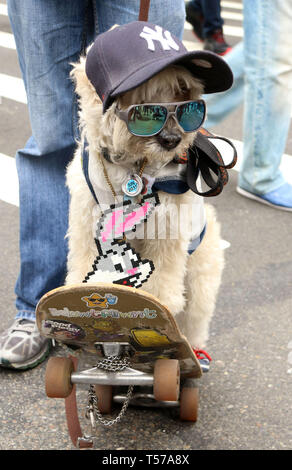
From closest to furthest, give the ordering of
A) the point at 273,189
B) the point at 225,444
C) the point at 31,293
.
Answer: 1. the point at 225,444
2. the point at 31,293
3. the point at 273,189

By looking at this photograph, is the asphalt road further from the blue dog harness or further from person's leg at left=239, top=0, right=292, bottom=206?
the blue dog harness

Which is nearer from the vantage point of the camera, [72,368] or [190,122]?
[190,122]

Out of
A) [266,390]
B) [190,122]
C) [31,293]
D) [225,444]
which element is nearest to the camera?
[190,122]

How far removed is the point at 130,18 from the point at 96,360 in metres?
1.19

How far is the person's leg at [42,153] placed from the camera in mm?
2395

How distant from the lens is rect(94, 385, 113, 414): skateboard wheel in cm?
226

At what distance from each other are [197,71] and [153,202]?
1.41 ft

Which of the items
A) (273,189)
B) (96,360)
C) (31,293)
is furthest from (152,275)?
(273,189)

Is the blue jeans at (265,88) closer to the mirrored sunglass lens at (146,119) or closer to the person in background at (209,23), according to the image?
the mirrored sunglass lens at (146,119)

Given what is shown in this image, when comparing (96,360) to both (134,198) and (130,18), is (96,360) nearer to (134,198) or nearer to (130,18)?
(134,198)

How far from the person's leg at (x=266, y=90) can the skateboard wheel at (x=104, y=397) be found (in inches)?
80.6

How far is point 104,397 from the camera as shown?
2273mm

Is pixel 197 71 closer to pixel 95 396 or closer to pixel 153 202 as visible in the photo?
pixel 153 202

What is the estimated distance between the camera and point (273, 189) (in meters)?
3.97
